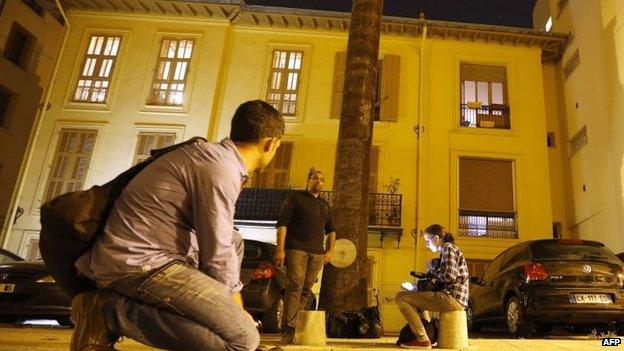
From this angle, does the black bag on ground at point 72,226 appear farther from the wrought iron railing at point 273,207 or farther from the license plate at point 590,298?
the wrought iron railing at point 273,207

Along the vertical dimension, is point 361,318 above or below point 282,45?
below

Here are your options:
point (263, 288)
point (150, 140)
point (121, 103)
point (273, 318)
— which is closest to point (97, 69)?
point (121, 103)

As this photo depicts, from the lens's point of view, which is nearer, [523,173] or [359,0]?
[359,0]

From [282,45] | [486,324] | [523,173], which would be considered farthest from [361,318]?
[282,45]

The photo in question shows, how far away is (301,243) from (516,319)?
4.00m

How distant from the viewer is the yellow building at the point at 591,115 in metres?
13.9

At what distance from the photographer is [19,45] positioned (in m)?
19.4

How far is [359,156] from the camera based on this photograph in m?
6.78

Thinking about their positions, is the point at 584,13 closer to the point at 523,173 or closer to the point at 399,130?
the point at 523,173

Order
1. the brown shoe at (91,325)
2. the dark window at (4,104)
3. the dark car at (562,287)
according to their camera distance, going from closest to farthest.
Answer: the brown shoe at (91,325)
the dark car at (562,287)
the dark window at (4,104)

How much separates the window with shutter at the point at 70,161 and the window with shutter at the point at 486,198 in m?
12.5

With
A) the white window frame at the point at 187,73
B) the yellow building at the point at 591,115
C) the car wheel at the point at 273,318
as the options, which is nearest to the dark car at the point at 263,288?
the car wheel at the point at 273,318

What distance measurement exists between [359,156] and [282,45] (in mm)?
11442

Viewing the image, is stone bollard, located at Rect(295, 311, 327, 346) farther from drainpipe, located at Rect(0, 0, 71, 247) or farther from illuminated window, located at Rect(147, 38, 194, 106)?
drainpipe, located at Rect(0, 0, 71, 247)
